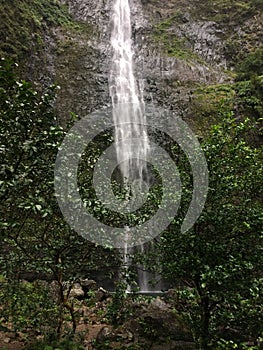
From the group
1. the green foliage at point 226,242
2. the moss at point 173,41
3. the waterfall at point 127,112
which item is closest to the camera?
the green foliage at point 226,242

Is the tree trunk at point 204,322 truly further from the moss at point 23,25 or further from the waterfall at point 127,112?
the moss at point 23,25

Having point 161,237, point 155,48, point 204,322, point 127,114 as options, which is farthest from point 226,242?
point 155,48

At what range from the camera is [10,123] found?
3963 millimetres

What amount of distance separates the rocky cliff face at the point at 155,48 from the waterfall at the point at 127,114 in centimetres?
55

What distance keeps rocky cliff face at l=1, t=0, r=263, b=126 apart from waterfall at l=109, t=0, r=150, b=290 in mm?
554

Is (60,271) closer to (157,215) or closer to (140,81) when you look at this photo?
(157,215)

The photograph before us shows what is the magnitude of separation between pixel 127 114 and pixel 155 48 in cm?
745

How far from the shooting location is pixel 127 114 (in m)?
20.3

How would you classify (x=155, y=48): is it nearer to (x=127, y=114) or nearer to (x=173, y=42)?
(x=173, y=42)

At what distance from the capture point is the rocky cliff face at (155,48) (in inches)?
789

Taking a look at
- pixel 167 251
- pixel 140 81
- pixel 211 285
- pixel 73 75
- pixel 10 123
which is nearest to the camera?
pixel 10 123

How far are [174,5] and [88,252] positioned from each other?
28049mm

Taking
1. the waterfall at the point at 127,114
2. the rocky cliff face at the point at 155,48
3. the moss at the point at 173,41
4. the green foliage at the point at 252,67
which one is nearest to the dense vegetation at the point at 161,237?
the waterfall at the point at 127,114

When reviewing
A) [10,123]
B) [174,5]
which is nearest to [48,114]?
[10,123]
